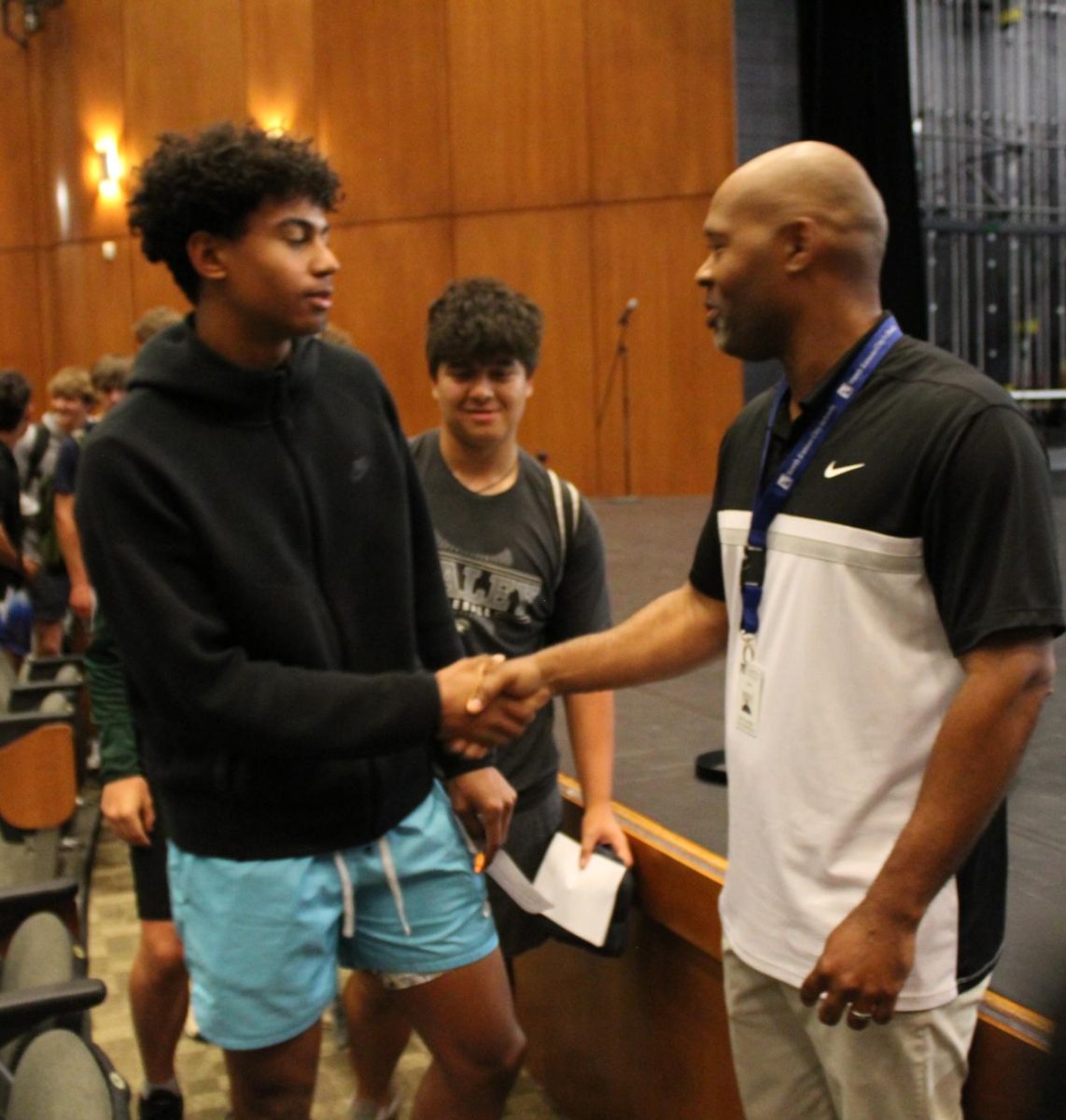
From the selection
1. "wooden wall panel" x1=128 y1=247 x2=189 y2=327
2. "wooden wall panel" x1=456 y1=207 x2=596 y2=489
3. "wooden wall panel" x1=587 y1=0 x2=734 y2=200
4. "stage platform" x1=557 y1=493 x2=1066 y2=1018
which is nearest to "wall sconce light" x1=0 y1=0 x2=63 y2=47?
"wooden wall panel" x1=128 y1=247 x2=189 y2=327

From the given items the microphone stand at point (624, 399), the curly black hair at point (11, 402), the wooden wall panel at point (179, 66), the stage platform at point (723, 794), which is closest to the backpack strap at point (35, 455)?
the curly black hair at point (11, 402)

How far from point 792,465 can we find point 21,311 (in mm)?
10972

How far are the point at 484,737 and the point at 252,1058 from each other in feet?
1.51

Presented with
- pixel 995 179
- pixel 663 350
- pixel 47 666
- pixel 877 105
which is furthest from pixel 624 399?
pixel 47 666

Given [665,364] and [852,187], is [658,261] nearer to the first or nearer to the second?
[665,364]

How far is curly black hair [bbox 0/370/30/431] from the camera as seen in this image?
4.79 m

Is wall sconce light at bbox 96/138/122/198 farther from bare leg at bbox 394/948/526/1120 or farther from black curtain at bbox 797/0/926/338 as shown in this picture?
bare leg at bbox 394/948/526/1120

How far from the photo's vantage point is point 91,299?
10.6 meters

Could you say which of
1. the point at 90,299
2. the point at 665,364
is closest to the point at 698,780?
the point at 665,364

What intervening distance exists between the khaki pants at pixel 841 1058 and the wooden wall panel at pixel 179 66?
9.19m

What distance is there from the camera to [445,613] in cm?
169

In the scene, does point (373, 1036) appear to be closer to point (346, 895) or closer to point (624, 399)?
point (346, 895)

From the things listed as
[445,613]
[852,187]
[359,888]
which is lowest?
[359,888]

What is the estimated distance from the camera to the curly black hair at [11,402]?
479 cm
